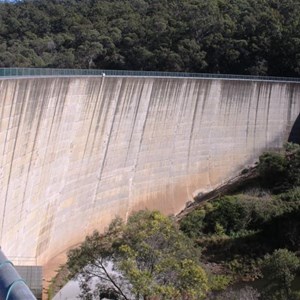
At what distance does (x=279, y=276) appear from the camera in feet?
49.8

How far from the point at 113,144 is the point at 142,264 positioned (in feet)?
41.4

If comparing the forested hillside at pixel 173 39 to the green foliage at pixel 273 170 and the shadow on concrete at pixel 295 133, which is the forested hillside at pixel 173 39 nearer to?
the shadow on concrete at pixel 295 133

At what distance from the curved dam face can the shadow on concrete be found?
0.32m

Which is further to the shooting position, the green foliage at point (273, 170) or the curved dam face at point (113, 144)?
the green foliage at point (273, 170)

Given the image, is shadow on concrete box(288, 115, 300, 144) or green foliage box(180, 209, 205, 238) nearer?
green foliage box(180, 209, 205, 238)

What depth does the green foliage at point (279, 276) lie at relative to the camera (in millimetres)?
14502

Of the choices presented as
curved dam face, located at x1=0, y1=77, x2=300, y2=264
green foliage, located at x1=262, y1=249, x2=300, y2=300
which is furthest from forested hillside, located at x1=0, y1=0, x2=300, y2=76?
green foliage, located at x1=262, y1=249, x2=300, y2=300

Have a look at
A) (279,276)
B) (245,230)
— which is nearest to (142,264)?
(279,276)

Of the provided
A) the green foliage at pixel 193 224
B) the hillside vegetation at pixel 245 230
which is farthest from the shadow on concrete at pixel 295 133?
the green foliage at pixel 193 224

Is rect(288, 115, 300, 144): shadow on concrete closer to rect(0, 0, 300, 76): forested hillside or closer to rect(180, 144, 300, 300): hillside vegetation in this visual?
rect(0, 0, 300, 76): forested hillside

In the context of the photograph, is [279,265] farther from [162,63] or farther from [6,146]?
[162,63]

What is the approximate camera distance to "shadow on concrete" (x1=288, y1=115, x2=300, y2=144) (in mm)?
35719

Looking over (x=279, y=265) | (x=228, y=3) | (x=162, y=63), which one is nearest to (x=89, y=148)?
(x=279, y=265)

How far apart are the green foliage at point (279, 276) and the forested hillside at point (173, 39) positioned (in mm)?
26181
